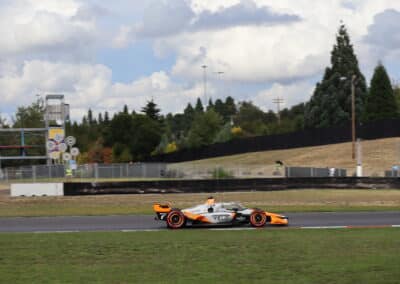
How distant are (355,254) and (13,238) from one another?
9.61 metres

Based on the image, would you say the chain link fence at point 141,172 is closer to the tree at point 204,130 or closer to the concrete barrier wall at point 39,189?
the concrete barrier wall at point 39,189

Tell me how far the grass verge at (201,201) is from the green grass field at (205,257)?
1012 centimetres

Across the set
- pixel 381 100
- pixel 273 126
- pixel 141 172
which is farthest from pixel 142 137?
pixel 141 172

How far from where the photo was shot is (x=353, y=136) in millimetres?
63000

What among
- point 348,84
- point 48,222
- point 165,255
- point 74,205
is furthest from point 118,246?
point 348,84

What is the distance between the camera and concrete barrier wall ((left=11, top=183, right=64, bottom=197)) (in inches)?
1436

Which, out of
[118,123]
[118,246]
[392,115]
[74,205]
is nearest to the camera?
[118,246]

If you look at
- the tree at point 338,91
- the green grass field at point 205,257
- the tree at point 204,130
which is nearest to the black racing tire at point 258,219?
the green grass field at point 205,257

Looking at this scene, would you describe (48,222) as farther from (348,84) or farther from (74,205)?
(348,84)

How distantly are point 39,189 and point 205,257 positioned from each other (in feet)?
79.0

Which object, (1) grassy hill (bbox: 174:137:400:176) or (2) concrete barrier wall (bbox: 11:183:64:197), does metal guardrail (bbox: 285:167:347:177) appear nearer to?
(1) grassy hill (bbox: 174:137:400:176)

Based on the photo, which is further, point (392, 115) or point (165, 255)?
point (392, 115)

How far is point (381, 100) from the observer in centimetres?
→ 8350

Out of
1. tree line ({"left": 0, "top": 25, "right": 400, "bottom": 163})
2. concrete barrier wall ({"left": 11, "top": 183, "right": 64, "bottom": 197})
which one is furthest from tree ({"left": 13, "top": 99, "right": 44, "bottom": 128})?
concrete barrier wall ({"left": 11, "top": 183, "right": 64, "bottom": 197})
